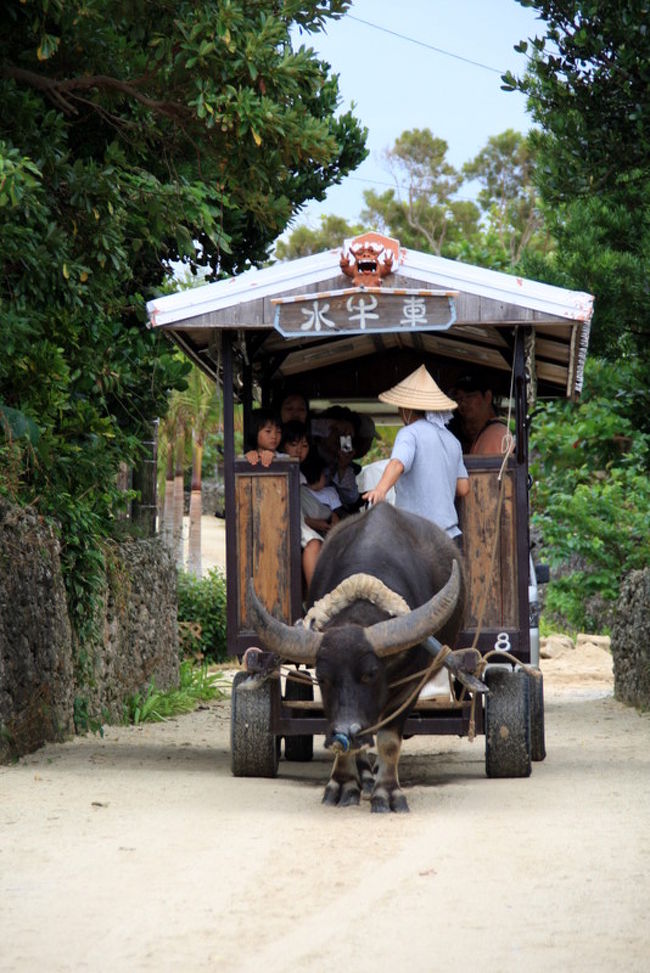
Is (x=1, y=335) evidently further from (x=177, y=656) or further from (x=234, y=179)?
(x=177, y=656)

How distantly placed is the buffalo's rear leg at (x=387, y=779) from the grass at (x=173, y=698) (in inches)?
191

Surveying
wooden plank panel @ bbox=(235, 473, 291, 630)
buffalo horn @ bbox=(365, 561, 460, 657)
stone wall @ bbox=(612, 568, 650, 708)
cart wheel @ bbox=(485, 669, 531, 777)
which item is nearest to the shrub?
stone wall @ bbox=(612, 568, 650, 708)

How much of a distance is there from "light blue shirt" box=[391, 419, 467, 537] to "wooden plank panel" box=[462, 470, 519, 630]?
0.53 feet

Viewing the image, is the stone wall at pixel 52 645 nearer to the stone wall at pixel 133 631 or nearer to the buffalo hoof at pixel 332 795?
the stone wall at pixel 133 631

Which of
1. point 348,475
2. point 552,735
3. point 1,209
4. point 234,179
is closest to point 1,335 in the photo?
point 1,209

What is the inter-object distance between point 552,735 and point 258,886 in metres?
6.23

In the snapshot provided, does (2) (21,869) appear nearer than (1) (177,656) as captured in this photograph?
Yes

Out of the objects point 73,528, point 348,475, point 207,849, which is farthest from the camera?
point 73,528

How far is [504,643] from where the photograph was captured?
25.8 ft

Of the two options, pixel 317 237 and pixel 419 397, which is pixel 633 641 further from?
pixel 317 237

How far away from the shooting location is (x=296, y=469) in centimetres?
782

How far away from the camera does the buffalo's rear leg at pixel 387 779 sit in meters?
6.66

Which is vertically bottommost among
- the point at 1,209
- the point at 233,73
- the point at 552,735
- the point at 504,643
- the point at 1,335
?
the point at 552,735

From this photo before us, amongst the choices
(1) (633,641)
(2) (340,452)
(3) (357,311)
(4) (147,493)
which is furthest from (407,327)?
(4) (147,493)
